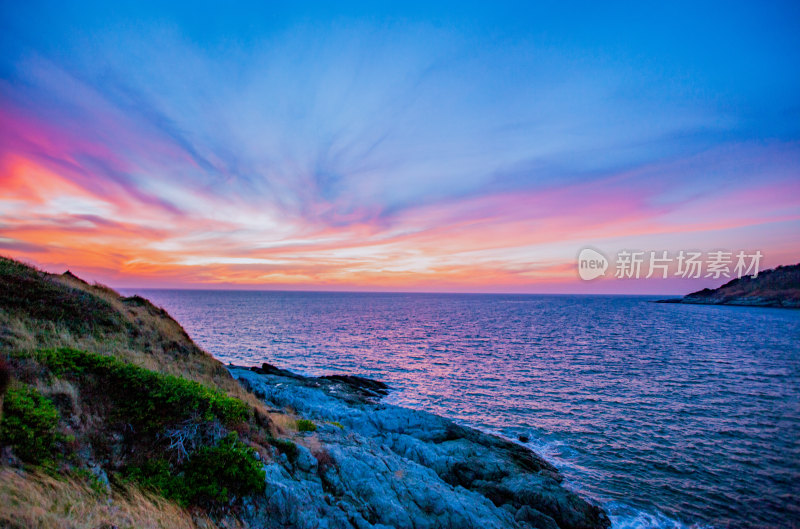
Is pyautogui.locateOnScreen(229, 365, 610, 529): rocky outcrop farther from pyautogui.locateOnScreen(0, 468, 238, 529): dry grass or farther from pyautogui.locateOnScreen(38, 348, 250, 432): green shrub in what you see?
pyautogui.locateOnScreen(38, 348, 250, 432): green shrub

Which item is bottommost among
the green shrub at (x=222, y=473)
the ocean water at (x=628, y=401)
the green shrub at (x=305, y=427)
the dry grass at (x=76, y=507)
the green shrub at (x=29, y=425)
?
the ocean water at (x=628, y=401)

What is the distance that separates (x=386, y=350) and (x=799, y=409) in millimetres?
48362

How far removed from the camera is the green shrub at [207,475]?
8812 millimetres

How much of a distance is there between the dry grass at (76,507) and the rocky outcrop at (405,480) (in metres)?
1.80

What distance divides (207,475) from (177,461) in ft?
3.23

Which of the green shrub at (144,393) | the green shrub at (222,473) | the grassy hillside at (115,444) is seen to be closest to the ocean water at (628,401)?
the green shrub at (222,473)

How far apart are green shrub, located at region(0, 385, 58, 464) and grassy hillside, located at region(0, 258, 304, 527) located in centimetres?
2

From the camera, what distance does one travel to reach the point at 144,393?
11008mm

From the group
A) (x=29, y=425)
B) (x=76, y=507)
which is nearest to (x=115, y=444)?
(x=29, y=425)

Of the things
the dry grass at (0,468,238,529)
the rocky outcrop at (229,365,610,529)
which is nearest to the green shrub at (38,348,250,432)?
the dry grass at (0,468,238,529)

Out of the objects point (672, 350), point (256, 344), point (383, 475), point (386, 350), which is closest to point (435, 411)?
point (383, 475)

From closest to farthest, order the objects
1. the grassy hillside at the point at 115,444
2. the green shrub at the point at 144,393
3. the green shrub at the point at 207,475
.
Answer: the grassy hillside at the point at 115,444 < the green shrub at the point at 207,475 < the green shrub at the point at 144,393

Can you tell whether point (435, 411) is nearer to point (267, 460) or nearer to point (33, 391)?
point (267, 460)

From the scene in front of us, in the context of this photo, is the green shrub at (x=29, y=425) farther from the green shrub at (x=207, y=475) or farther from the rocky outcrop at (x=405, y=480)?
the rocky outcrop at (x=405, y=480)
